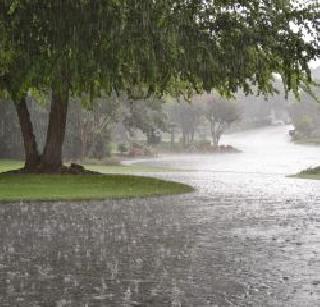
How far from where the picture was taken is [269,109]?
16888 cm

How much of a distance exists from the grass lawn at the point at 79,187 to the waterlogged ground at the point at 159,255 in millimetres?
3014

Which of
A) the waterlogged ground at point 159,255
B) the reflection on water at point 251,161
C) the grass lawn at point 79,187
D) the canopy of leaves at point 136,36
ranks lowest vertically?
the reflection on water at point 251,161

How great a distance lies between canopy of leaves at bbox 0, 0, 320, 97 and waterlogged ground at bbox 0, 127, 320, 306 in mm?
3867

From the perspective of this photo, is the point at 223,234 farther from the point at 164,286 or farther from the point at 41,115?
the point at 41,115

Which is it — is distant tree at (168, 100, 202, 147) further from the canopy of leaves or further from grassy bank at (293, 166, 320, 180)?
the canopy of leaves

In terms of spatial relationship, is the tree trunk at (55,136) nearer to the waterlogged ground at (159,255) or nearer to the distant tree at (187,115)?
the waterlogged ground at (159,255)

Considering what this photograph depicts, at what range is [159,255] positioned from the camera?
10297mm

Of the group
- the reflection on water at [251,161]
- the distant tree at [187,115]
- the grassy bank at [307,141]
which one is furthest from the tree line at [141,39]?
the grassy bank at [307,141]

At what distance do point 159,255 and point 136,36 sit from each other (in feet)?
20.9

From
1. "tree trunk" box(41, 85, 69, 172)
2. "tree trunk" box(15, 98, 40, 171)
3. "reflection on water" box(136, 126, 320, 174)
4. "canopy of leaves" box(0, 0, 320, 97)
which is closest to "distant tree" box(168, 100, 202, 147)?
"reflection on water" box(136, 126, 320, 174)

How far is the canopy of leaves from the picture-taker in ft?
46.5

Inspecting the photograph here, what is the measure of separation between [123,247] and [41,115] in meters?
50.1

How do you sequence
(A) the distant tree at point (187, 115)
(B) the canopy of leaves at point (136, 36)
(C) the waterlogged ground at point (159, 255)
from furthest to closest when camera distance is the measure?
1. (A) the distant tree at point (187, 115)
2. (B) the canopy of leaves at point (136, 36)
3. (C) the waterlogged ground at point (159, 255)

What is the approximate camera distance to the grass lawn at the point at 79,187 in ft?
70.5
